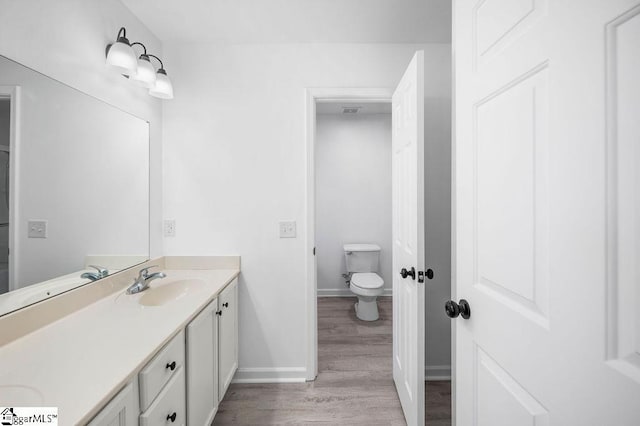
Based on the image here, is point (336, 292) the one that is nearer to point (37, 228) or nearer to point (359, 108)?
point (359, 108)

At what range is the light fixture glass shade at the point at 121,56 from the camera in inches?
53.7

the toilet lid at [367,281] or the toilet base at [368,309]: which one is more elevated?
the toilet lid at [367,281]

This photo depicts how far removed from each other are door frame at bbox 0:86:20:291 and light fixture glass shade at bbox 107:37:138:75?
0.47 m

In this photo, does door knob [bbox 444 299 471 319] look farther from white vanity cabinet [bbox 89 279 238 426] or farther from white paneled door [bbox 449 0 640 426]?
white vanity cabinet [bbox 89 279 238 426]

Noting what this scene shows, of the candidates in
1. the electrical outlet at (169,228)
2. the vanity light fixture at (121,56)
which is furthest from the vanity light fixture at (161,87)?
the electrical outlet at (169,228)

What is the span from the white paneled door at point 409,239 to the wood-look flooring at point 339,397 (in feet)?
0.57

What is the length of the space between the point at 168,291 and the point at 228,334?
0.47 m

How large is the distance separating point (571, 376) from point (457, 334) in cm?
45

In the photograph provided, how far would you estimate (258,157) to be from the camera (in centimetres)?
193

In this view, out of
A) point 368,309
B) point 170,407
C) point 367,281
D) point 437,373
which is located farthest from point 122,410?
point 368,309

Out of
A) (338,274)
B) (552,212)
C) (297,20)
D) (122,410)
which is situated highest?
(297,20)

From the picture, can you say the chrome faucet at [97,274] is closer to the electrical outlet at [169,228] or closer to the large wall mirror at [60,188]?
the large wall mirror at [60,188]

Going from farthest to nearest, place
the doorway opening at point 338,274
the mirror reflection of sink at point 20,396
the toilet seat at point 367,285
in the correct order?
the toilet seat at point 367,285 < the doorway opening at point 338,274 < the mirror reflection of sink at point 20,396

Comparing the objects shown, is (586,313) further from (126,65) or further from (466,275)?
(126,65)
